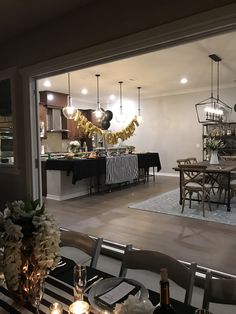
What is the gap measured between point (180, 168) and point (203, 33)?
313cm

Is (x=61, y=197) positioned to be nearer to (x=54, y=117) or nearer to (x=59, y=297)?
(x=54, y=117)

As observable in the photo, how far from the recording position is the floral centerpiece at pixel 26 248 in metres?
1.02

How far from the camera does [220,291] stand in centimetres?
116

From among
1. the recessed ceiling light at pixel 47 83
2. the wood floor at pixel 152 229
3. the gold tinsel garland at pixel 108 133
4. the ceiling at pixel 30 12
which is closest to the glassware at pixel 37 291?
the wood floor at pixel 152 229

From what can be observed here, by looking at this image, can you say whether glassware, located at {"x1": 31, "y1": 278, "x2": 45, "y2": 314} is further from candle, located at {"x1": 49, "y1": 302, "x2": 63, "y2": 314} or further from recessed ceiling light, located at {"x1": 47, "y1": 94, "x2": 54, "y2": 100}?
recessed ceiling light, located at {"x1": 47, "y1": 94, "x2": 54, "y2": 100}

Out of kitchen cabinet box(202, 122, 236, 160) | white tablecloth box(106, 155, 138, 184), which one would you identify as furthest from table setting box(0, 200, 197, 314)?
kitchen cabinet box(202, 122, 236, 160)

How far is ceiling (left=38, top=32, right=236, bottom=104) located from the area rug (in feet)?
8.96

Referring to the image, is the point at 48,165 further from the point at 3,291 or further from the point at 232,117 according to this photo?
the point at 232,117

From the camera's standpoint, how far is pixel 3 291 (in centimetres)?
121

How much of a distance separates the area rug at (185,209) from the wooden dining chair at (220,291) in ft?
11.0

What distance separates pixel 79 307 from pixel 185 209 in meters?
4.32

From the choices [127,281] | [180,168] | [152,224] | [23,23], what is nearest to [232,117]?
[180,168]

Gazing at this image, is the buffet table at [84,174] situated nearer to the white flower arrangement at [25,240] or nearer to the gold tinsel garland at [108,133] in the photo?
the gold tinsel garland at [108,133]

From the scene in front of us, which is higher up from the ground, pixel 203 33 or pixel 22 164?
pixel 203 33
